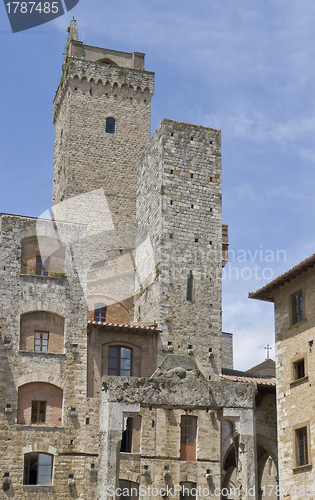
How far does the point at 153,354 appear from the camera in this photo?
33.7 meters

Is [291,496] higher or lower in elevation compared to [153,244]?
lower

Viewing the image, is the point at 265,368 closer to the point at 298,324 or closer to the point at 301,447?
the point at 298,324

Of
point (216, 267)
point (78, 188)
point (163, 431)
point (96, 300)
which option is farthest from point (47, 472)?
point (78, 188)

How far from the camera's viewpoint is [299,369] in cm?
2962

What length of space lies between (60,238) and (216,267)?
7281 mm

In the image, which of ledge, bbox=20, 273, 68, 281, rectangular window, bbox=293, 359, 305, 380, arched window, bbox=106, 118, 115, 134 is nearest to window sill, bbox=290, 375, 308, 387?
rectangular window, bbox=293, 359, 305, 380

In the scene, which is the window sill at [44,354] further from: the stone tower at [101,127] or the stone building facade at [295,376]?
the stone tower at [101,127]

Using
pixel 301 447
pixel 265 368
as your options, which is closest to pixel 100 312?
pixel 301 447

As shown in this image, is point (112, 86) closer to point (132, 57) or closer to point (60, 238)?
point (132, 57)

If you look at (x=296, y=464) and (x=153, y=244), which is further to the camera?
(x=153, y=244)

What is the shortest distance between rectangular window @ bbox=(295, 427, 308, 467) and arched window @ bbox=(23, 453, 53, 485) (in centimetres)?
977

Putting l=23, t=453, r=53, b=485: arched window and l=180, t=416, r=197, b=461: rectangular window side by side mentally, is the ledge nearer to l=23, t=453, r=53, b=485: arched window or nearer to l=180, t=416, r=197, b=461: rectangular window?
l=23, t=453, r=53, b=485: arched window

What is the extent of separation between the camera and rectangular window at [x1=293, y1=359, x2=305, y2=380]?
29344 millimetres

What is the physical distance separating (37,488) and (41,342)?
5884mm
